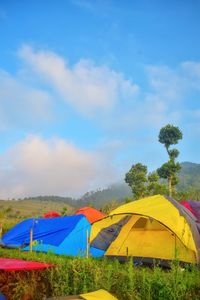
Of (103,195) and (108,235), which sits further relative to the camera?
(103,195)

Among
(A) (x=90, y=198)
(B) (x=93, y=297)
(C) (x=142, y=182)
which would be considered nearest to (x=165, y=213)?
(B) (x=93, y=297)

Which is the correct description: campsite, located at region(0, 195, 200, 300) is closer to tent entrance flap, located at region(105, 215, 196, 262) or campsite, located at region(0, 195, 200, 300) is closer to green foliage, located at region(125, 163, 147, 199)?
tent entrance flap, located at region(105, 215, 196, 262)

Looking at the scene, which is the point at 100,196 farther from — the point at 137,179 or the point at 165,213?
the point at 165,213

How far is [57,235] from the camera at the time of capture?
1277 cm

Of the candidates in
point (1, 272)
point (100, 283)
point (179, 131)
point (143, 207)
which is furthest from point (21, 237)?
point (179, 131)

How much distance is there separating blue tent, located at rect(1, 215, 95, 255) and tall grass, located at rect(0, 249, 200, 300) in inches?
210

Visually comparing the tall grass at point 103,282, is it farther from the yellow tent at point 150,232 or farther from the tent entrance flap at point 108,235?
the tent entrance flap at point 108,235

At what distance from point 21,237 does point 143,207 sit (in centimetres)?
653

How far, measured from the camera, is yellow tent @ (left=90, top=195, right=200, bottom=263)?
27.1ft

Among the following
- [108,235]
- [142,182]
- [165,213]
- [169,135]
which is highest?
[169,135]

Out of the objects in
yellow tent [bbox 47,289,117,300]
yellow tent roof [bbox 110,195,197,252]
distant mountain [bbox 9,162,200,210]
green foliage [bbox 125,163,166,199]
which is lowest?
yellow tent [bbox 47,289,117,300]

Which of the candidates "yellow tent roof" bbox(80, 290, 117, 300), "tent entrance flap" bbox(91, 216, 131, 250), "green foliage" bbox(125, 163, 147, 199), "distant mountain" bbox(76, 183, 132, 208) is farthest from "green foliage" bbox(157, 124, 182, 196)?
"distant mountain" bbox(76, 183, 132, 208)

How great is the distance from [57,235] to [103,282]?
23.7ft

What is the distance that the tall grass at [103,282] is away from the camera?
5.22 m
